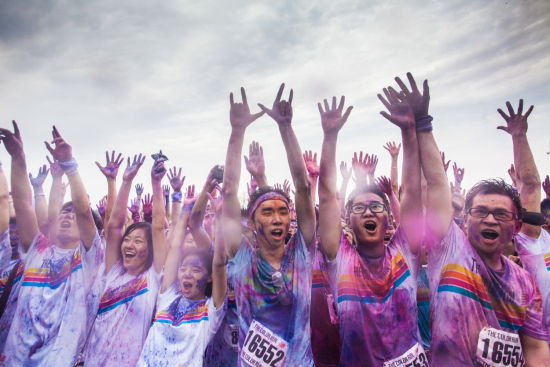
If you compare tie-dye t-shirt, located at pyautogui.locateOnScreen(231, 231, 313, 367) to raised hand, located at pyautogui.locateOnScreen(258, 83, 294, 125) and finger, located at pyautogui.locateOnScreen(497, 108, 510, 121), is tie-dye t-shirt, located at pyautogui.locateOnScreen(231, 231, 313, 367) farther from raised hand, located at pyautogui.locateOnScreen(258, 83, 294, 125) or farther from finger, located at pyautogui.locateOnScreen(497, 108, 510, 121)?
finger, located at pyautogui.locateOnScreen(497, 108, 510, 121)

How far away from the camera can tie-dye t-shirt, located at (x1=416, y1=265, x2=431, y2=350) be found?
14.3ft

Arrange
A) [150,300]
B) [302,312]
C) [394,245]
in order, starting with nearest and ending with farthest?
[302,312] → [394,245] → [150,300]

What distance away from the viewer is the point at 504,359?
2963 mm

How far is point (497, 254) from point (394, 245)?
3.40ft

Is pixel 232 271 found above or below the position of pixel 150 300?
above

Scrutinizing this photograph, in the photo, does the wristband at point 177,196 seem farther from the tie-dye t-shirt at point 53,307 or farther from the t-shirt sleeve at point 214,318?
the t-shirt sleeve at point 214,318

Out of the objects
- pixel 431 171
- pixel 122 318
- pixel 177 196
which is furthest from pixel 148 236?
pixel 431 171

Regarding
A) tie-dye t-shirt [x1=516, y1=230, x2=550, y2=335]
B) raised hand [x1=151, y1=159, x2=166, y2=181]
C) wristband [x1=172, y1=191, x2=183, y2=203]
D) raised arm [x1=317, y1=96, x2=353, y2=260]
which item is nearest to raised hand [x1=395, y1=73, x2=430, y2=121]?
raised arm [x1=317, y1=96, x2=353, y2=260]

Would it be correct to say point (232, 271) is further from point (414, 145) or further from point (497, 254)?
point (497, 254)

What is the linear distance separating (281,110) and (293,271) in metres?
1.79

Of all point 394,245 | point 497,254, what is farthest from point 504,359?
point 394,245

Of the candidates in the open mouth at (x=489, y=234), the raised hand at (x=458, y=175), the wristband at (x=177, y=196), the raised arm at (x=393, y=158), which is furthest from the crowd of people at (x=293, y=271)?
the raised hand at (x=458, y=175)

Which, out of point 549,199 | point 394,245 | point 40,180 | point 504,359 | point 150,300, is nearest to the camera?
point 504,359

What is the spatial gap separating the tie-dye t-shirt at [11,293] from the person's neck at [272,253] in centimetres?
376
